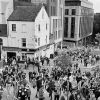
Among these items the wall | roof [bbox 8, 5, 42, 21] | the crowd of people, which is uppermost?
roof [bbox 8, 5, 42, 21]

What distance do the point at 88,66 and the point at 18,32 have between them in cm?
1256

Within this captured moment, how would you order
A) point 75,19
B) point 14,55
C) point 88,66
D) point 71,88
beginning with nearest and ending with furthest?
point 71,88 → point 88,66 → point 14,55 → point 75,19

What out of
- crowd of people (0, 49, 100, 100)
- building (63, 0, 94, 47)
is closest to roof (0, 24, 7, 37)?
crowd of people (0, 49, 100, 100)

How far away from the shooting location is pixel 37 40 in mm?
36625

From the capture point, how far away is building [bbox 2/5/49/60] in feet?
116

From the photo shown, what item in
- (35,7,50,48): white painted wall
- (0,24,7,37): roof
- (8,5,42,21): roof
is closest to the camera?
(8,5,42,21): roof

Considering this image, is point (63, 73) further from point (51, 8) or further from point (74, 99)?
point (51, 8)

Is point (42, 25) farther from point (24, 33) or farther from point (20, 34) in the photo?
point (20, 34)

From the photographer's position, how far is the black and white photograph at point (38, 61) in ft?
58.0

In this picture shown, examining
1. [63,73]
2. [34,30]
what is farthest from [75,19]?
[63,73]

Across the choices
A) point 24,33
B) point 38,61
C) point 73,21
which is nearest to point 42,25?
point 24,33

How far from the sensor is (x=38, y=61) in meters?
32.5

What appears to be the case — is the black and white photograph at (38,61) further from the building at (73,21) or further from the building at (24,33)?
the building at (73,21)

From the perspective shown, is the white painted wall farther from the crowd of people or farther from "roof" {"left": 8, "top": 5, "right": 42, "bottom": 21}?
the crowd of people
